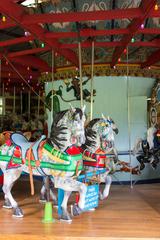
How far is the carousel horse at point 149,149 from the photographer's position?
291 inches

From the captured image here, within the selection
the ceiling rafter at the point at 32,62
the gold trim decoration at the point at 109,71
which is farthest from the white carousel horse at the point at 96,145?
the ceiling rafter at the point at 32,62

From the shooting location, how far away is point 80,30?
18.0 feet

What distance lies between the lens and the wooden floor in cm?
407

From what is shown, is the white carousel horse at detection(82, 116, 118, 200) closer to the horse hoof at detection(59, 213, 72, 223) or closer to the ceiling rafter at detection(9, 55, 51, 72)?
the horse hoof at detection(59, 213, 72, 223)

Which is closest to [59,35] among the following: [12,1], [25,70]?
[12,1]

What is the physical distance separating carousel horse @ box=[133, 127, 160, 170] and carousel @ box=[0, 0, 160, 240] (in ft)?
0.07

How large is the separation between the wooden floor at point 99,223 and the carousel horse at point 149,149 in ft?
4.38

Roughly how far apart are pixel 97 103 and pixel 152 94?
1.16 m

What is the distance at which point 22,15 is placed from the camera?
15.1ft

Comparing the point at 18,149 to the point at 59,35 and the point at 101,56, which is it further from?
the point at 101,56

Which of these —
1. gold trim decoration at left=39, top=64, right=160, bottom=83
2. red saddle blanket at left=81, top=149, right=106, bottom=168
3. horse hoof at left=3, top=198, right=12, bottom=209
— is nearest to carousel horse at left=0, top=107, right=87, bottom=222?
horse hoof at left=3, top=198, right=12, bottom=209

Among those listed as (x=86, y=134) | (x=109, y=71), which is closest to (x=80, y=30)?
(x=86, y=134)

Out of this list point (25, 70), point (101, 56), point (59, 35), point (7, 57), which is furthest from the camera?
point (25, 70)

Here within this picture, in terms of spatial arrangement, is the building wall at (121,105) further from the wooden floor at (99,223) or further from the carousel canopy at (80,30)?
the wooden floor at (99,223)
